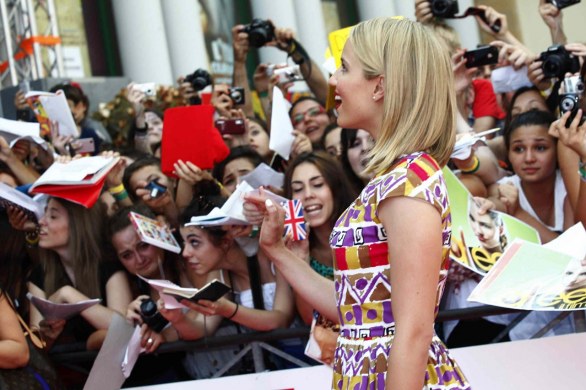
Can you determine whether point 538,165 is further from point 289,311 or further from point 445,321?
point 289,311

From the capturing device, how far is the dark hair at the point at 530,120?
15.5ft

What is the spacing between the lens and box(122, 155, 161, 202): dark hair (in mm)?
5434

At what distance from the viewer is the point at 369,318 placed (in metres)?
2.20

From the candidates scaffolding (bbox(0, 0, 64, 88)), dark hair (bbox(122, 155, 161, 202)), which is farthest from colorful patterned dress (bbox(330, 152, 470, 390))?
scaffolding (bbox(0, 0, 64, 88))

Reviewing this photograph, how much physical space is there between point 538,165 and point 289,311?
144cm

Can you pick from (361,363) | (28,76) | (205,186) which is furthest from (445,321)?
(28,76)

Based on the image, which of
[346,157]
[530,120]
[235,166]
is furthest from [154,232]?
[530,120]

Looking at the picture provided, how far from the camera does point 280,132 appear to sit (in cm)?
512

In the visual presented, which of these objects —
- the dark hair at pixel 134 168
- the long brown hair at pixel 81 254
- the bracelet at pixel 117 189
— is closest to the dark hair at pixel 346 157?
the dark hair at pixel 134 168

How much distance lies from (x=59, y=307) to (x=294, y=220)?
117 cm

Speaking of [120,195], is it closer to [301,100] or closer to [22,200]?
[22,200]

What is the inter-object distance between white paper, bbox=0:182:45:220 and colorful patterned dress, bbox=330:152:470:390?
9.35 feet

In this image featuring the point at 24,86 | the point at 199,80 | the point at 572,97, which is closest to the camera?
the point at 572,97

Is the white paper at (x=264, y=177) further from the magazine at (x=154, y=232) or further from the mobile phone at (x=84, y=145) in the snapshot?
the mobile phone at (x=84, y=145)
